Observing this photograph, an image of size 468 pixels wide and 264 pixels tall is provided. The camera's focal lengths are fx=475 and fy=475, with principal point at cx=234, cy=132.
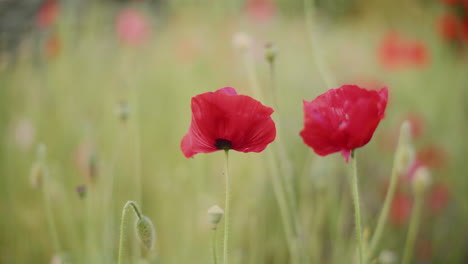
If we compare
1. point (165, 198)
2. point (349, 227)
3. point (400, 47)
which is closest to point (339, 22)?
point (400, 47)

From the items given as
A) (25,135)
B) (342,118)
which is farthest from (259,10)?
(342,118)

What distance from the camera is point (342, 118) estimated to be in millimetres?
508

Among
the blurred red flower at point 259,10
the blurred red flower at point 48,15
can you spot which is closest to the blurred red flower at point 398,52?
the blurred red flower at point 259,10

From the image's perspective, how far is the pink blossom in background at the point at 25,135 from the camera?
1.64 m

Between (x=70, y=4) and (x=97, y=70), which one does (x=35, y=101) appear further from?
(x=70, y=4)

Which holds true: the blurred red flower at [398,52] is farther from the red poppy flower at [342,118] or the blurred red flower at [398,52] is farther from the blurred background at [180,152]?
the red poppy flower at [342,118]

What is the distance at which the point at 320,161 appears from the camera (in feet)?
3.05

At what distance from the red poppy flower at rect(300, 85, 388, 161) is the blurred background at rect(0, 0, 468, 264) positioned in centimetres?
22

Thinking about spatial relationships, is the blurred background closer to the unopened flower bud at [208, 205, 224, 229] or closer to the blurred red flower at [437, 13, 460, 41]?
the blurred red flower at [437, 13, 460, 41]

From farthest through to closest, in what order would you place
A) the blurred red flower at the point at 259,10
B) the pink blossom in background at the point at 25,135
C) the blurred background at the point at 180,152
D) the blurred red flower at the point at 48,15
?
the blurred red flower at the point at 259,10 < the blurred red flower at the point at 48,15 < the pink blossom in background at the point at 25,135 < the blurred background at the point at 180,152

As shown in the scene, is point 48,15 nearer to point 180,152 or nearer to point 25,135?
point 25,135

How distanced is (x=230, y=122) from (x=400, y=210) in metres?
1.10

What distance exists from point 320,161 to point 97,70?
5.80ft

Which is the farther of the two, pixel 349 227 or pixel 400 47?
pixel 400 47
